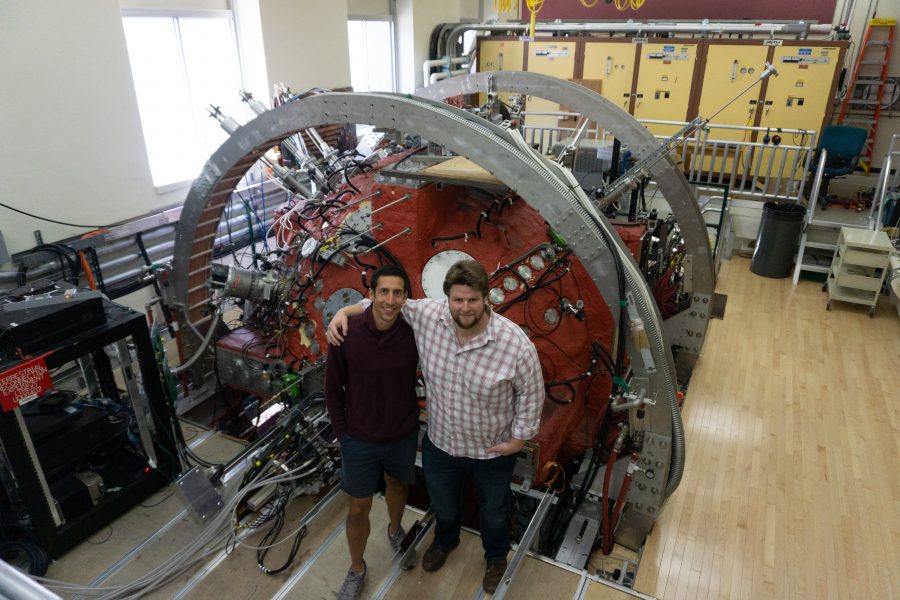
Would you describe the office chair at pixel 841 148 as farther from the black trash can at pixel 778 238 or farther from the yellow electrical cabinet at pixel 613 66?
the yellow electrical cabinet at pixel 613 66

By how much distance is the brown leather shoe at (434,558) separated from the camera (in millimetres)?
2502

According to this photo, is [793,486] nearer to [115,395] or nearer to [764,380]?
[764,380]

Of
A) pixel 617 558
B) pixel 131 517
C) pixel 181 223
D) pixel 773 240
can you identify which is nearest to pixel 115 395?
pixel 131 517

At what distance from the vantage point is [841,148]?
712 centimetres

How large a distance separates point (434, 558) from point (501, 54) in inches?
333

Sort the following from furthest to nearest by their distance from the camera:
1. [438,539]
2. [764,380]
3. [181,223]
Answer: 1. [764,380]
2. [181,223]
3. [438,539]

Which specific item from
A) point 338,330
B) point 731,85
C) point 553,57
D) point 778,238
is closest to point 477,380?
point 338,330

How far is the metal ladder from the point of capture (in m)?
7.77

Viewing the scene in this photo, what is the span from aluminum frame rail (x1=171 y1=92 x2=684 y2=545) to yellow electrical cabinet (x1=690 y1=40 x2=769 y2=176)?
5772mm

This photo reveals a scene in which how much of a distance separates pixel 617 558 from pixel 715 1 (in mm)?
8759

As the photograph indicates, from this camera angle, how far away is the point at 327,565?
8.48 feet

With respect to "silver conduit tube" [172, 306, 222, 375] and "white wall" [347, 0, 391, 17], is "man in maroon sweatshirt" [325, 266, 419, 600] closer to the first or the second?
"silver conduit tube" [172, 306, 222, 375]

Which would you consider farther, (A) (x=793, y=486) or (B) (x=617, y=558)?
(A) (x=793, y=486)

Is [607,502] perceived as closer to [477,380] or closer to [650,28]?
[477,380]
